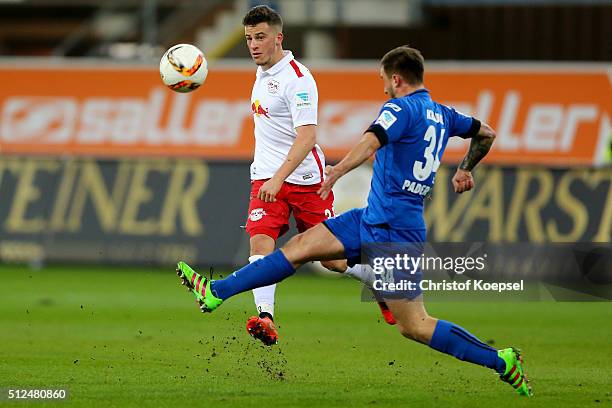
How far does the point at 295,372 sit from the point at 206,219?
9.35 metres

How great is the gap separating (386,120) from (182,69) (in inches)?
96.8

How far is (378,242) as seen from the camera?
8.09 m

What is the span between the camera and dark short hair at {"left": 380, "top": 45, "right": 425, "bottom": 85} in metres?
8.02

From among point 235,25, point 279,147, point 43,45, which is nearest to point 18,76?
point 235,25

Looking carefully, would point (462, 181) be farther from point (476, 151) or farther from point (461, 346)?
point (461, 346)

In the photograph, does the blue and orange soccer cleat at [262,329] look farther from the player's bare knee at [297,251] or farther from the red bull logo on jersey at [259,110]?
the red bull logo on jersey at [259,110]

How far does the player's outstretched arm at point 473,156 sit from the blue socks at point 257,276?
4.33 ft

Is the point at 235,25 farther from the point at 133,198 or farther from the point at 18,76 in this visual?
the point at 133,198

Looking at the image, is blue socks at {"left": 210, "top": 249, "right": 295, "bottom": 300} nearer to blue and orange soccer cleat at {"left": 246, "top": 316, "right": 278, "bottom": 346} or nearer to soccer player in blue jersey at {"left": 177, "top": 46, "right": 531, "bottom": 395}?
soccer player in blue jersey at {"left": 177, "top": 46, "right": 531, "bottom": 395}

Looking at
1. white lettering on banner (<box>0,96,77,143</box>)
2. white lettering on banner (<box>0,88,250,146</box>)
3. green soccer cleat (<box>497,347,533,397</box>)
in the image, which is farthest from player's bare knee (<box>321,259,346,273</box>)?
white lettering on banner (<box>0,96,77,143</box>)

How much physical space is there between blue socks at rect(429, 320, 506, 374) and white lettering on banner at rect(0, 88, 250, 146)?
14898 millimetres

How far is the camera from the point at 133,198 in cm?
1881

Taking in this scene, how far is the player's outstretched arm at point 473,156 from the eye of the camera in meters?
8.66

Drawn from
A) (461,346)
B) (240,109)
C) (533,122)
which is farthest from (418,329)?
(240,109)
